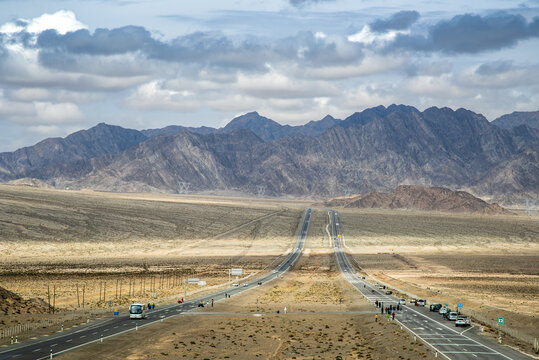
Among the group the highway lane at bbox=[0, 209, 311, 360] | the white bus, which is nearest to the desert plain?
the highway lane at bbox=[0, 209, 311, 360]

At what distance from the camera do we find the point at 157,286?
11156cm

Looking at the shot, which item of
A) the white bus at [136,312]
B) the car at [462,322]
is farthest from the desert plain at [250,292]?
the white bus at [136,312]

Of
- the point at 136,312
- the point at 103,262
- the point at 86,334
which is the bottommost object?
the point at 103,262

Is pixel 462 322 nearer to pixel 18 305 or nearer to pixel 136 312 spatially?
pixel 136 312

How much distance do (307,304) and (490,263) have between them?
83.8 m

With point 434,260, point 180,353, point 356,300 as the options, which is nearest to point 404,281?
point 356,300

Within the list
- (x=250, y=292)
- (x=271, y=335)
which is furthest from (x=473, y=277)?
(x=271, y=335)

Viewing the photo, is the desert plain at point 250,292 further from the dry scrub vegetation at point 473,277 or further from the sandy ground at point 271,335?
the dry scrub vegetation at point 473,277

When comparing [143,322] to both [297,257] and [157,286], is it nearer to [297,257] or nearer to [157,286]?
[157,286]

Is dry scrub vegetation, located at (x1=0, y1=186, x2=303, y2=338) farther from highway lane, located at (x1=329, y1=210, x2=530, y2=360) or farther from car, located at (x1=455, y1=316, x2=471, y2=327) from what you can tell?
car, located at (x1=455, y1=316, x2=471, y2=327)

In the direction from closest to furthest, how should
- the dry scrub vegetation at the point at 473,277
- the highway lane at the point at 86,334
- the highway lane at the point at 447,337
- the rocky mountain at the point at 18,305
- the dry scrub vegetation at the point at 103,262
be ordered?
the highway lane at the point at 86,334, the highway lane at the point at 447,337, the rocky mountain at the point at 18,305, the dry scrub vegetation at the point at 473,277, the dry scrub vegetation at the point at 103,262

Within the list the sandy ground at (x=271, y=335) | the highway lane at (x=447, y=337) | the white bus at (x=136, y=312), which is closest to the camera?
the highway lane at (x=447, y=337)

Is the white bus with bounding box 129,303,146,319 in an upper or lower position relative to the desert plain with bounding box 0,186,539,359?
upper

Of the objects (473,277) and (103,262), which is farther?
(103,262)
